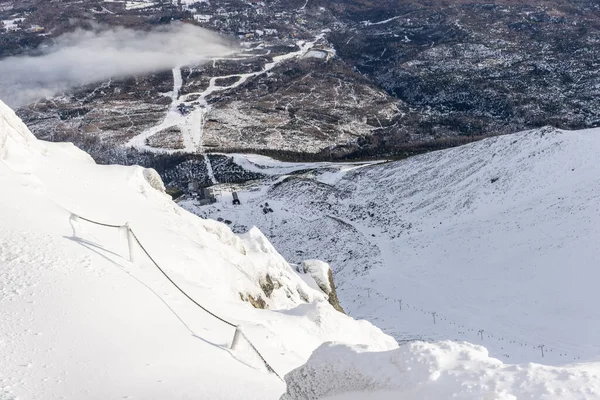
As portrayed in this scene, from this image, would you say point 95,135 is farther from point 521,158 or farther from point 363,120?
point 521,158

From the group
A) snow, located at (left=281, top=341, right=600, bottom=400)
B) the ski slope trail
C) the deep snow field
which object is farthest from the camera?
the ski slope trail

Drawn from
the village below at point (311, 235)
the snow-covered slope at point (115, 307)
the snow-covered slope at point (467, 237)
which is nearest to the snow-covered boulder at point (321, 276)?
the village below at point (311, 235)

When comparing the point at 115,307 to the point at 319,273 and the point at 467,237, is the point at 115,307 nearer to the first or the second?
the point at 319,273

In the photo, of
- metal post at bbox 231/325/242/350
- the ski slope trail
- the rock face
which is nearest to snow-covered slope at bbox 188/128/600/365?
the rock face

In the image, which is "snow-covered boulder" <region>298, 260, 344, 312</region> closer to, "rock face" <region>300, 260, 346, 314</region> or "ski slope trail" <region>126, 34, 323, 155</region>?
"rock face" <region>300, 260, 346, 314</region>

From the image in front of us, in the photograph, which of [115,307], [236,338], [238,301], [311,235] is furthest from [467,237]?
[115,307]

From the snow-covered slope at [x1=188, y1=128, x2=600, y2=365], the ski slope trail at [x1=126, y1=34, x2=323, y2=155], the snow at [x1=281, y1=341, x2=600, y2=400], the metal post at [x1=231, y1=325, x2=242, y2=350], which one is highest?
the snow at [x1=281, y1=341, x2=600, y2=400]

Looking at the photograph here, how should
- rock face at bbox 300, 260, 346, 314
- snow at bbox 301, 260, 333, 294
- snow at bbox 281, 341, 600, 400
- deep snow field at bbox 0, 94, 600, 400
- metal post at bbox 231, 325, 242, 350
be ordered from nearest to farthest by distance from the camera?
snow at bbox 281, 341, 600, 400 < deep snow field at bbox 0, 94, 600, 400 < metal post at bbox 231, 325, 242, 350 < rock face at bbox 300, 260, 346, 314 < snow at bbox 301, 260, 333, 294
